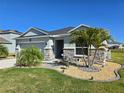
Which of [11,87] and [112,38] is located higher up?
[112,38]

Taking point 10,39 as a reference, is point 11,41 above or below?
below

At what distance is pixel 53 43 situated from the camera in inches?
906

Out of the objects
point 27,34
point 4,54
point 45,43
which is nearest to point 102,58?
point 45,43

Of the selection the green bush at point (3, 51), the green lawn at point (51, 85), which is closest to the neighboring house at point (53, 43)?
the green bush at point (3, 51)

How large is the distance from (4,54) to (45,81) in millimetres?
19298

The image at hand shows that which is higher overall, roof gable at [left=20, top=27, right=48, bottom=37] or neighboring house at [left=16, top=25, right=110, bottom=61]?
roof gable at [left=20, top=27, right=48, bottom=37]

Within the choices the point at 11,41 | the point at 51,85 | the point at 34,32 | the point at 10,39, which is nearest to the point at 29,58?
the point at 51,85

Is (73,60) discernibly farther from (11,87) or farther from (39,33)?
(11,87)

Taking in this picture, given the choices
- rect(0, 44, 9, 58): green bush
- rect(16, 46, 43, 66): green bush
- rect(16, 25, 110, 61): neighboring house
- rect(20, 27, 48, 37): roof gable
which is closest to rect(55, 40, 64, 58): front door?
rect(16, 25, 110, 61): neighboring house

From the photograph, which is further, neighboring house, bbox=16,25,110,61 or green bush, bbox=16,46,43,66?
neighboring house, bbox=16,25,110,61

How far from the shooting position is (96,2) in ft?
75.8

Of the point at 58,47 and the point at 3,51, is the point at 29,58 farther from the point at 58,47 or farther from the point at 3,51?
the point at 3,51

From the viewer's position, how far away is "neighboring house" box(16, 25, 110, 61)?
2061 centimetres

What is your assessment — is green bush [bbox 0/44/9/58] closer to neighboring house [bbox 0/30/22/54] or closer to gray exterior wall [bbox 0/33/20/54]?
neighboring house [bbox 0/30/22/54]
